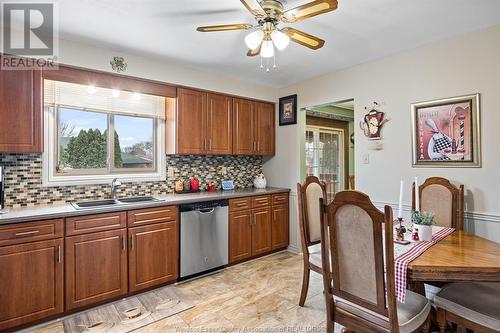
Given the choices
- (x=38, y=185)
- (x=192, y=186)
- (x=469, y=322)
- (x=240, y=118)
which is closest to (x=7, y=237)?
(x=38, y=185)

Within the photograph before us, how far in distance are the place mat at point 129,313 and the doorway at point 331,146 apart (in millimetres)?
3136

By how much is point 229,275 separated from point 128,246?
1.22 meters

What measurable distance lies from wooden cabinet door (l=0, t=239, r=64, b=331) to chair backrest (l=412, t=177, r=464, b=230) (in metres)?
3.12

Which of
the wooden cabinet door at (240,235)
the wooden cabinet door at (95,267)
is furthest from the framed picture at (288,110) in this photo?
the wooden cabinet door at (95,267)

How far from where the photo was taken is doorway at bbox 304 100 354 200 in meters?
5.11

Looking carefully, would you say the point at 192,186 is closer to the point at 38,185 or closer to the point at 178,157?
the point at 178,157

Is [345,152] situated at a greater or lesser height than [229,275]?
greater

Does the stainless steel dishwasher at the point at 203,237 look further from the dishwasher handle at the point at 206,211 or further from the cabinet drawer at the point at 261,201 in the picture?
the cabinet drawer at the point at 261,201

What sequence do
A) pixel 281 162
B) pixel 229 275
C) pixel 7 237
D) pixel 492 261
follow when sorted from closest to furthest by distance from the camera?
pixel 492 261
pixel 7 237
pixel 229 275
pixel 281 162

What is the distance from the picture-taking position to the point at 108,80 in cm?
292

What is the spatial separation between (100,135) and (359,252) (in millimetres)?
2993

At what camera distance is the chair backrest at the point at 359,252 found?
4.64 feet

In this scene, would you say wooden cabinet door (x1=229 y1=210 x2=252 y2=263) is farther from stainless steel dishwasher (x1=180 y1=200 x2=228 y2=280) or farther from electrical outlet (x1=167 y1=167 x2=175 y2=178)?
electrical outlet (x1=167 y1=167 x2=175 y2=178)

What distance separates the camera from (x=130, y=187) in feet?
10.9
